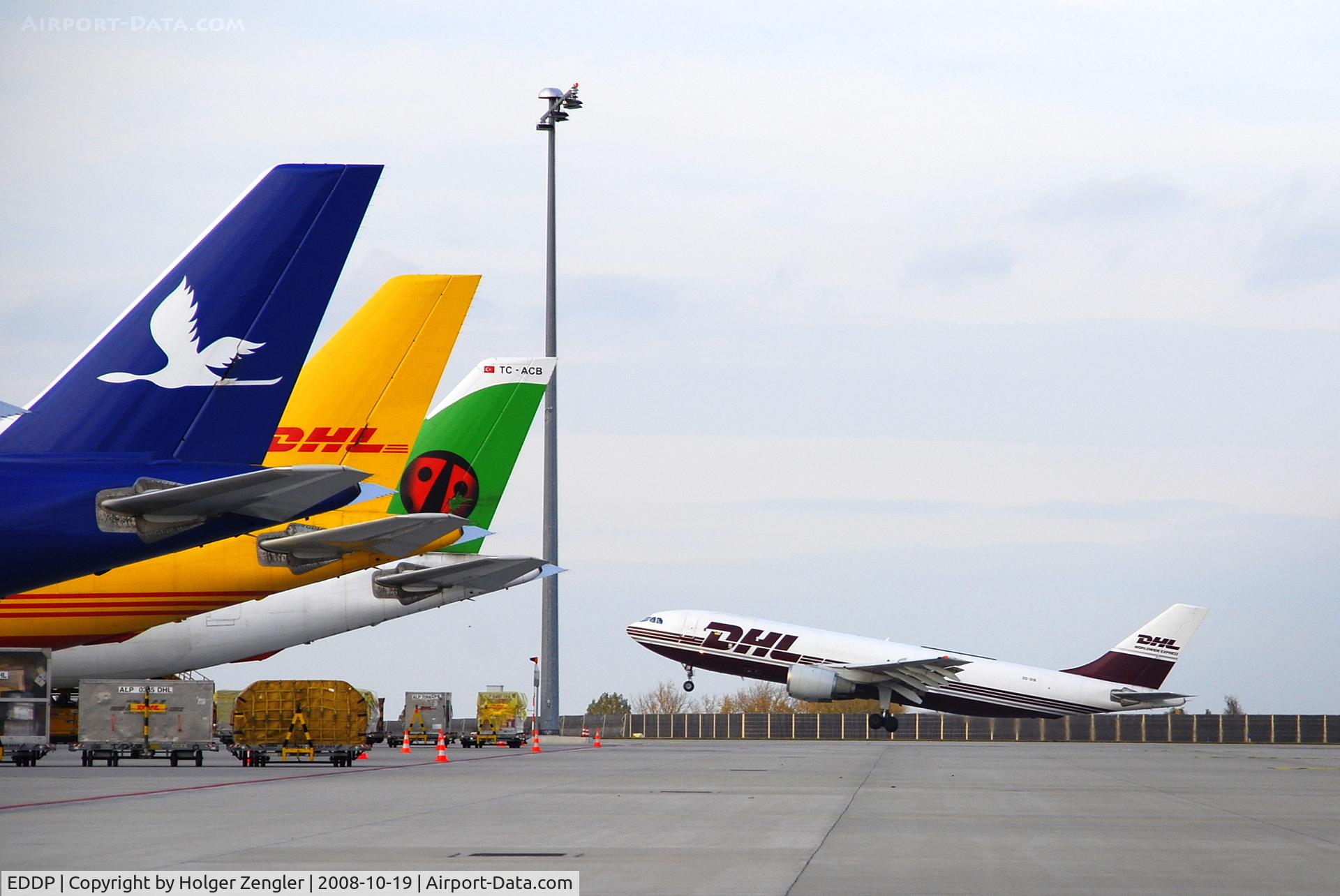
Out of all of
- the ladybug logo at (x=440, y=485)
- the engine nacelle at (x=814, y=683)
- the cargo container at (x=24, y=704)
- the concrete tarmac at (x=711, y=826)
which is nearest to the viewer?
the concrete tarmac at (x=711, y=826)

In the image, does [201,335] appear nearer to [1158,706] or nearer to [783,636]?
[783,636]

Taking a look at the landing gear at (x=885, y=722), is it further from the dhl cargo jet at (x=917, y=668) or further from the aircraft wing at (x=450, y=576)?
the aircraft wing at (x=450, y=576)

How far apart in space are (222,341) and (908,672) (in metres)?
51.6

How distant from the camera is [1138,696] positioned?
6322cm

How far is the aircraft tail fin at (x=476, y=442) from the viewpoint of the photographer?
104 feet

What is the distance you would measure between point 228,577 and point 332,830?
9729 millimetres

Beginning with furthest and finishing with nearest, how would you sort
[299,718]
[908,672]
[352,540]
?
[908,672] < [299,718] < [352,540]

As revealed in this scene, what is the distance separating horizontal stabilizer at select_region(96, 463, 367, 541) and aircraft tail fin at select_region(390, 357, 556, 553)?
16721 mm

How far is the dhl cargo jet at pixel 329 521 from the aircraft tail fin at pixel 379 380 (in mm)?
18

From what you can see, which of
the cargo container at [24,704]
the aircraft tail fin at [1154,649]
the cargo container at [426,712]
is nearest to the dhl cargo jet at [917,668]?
the aircraft tail fin at [1154,649]

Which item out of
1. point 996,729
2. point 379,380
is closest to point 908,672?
point 996,729

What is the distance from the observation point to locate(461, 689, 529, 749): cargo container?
52781 mm

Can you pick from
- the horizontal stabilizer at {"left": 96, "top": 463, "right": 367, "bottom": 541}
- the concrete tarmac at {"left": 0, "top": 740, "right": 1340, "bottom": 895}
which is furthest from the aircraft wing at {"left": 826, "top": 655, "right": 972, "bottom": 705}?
the horizontal stabilizer at {"left": 96, "top": 463, "right": 367, "bottom": 541}

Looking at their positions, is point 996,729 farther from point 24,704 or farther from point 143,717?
point 24,704
